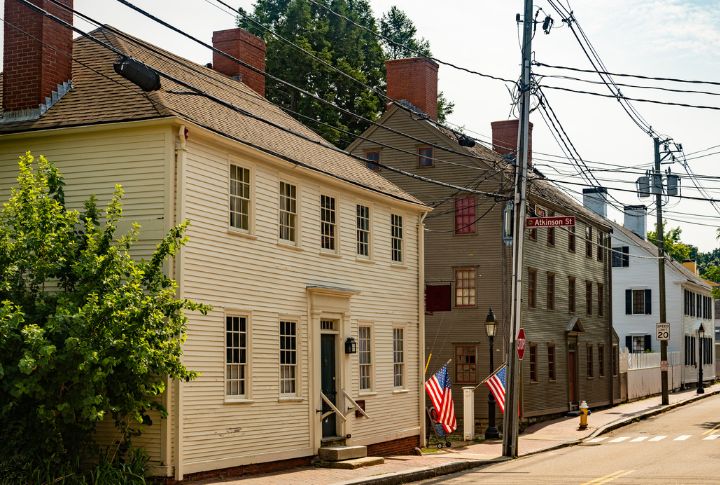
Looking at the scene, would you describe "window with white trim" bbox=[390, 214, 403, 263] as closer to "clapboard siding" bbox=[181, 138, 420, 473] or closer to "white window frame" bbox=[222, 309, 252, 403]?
"clapboard siding" bbox=[181, 138, 420, 473]

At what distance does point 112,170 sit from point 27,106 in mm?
2434

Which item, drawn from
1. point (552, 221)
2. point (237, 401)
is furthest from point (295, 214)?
point (552, 221)

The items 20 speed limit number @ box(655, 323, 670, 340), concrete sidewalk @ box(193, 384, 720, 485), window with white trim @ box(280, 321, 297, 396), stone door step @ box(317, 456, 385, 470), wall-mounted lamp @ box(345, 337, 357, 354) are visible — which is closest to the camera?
concrete sidewalk @ box(193, 384, 720, 485)

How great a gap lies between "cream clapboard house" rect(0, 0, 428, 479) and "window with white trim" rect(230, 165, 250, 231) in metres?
0.04

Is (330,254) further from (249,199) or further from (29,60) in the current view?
(29,60)

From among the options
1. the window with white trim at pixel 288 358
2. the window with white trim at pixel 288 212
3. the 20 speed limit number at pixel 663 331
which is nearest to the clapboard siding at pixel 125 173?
the window with white trim at pixel 288 212

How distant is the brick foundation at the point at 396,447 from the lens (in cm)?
2536

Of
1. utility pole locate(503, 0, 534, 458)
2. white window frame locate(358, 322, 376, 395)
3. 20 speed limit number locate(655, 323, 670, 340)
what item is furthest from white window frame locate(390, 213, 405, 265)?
20 speed limit number locate(655, 323, 670, 340)

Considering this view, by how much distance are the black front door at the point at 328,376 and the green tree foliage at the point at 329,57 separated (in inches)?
1016

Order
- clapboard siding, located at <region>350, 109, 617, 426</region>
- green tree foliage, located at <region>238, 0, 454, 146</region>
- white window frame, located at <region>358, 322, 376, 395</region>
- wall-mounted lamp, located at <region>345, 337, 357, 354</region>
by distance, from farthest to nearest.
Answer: green tree foliage, located at <region>238, 0, 454, 146</region>, clapboard siding, located at <region>350, 109, 617, 426</region>, white window frame, located at <region>358, 322, 376, 395</region>, wall-mounted lamp, located at <region>345, 337, 357, 354</region>

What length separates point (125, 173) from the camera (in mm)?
18281

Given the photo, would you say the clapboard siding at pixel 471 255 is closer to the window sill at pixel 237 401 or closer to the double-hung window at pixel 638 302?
the window sill at pixel 237 401

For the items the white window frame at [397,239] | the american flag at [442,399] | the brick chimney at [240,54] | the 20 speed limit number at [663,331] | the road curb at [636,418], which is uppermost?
Result: the brick chimney at [240,54]

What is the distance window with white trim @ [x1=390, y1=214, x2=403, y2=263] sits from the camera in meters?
27.2
